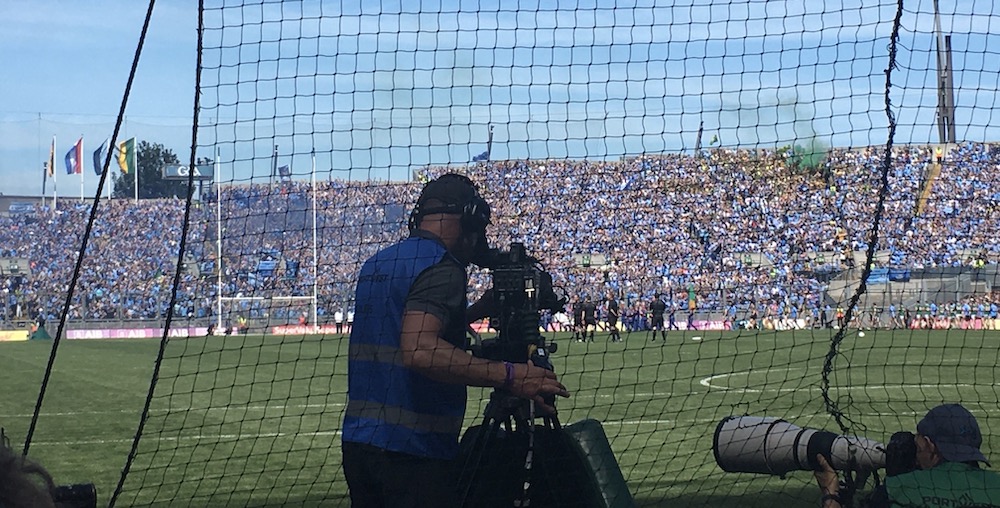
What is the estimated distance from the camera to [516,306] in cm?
438

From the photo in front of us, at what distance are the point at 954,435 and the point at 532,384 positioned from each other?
5.21ft

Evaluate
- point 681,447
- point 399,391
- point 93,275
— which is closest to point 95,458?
point 681,447

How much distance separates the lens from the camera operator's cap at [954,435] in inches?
181

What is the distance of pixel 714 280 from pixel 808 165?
5531mm

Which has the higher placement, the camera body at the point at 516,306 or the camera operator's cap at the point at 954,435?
the camera body at the point at 516,306

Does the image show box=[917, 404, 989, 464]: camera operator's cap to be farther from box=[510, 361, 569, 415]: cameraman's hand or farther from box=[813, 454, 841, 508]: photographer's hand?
box=[510, 361, 569, 415]: cameraman's hand

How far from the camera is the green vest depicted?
4383 millimetres

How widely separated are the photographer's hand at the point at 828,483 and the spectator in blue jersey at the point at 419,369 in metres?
1.16

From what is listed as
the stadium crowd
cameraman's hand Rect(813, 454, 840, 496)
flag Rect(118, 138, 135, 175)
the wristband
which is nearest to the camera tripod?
the wristband

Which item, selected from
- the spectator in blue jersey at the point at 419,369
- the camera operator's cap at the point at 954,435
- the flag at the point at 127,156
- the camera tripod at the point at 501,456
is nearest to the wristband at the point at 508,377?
the spectator in blue jersey at the point at 419,369

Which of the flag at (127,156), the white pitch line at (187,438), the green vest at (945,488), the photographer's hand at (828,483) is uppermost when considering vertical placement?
the flag at (127,156)

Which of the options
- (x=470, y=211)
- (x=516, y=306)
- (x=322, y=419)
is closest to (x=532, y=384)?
(x=516, y=306)

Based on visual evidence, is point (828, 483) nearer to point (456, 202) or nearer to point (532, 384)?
point (532, 384)

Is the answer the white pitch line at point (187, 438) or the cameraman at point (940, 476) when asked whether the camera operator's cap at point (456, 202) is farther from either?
the white pitch line at point (187, 438)
